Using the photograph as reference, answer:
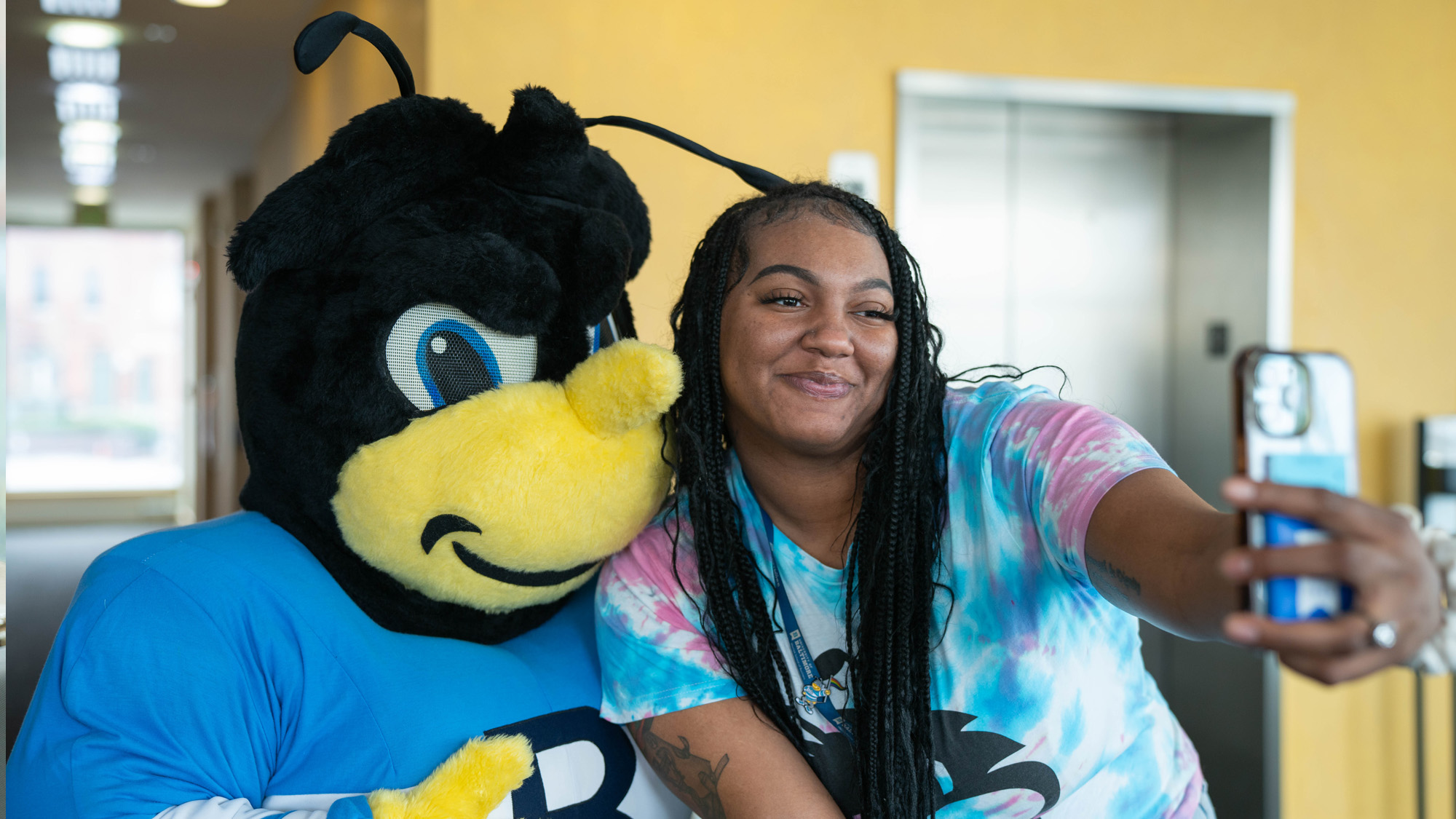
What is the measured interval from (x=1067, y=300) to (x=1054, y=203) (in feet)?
1.05

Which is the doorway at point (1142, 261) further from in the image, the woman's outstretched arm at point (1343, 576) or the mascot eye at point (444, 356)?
the woman's outstretched arm at point (1343, 576)

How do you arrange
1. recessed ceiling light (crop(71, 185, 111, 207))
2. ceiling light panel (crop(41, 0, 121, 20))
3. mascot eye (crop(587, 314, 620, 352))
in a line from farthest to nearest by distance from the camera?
1. recessed ceiling light (crop(71, 185, 111, 207))
2. ceiling light panel (crop(41, 0, 121, 20))
3. mascot eye (crop(587, 314, 620, 352))

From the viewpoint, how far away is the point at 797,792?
4.56 ft

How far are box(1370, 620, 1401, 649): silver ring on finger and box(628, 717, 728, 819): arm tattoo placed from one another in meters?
0.89

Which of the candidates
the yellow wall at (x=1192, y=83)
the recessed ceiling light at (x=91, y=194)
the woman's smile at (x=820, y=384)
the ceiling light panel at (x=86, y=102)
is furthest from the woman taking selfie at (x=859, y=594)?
the recessed ceiling light at (x=91, y=194)

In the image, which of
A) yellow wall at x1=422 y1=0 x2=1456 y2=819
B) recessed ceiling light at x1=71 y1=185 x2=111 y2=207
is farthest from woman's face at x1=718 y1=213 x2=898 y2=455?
recessed ceiling light at x1=71 y1=185 x2=111 y2=207

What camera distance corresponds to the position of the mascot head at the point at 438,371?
1307 mm

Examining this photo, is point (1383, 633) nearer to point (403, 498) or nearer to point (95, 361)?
point (403, 498)

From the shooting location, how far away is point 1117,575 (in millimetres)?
1089

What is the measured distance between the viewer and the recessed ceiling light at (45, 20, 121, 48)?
446cm

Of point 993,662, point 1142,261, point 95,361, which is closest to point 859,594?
point 993,662

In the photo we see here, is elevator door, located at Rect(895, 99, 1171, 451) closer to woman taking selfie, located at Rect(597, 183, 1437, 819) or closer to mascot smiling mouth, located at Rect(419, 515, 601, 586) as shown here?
woman taking selfie, located at Rect(597, 183, 1437, 819)

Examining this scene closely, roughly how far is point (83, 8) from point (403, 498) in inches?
163

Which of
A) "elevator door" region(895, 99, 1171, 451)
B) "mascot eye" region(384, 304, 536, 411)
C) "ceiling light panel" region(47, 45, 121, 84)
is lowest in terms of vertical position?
"mascot eye" region(384, 304, 536, 411)
